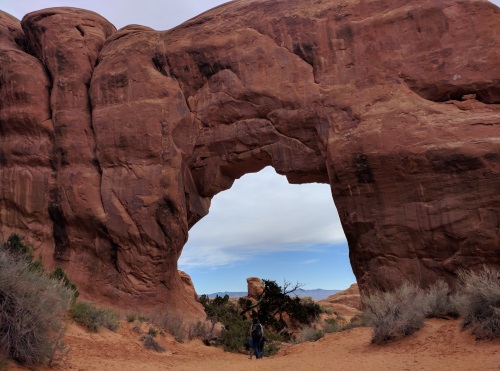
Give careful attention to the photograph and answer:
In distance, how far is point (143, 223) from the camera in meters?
16.3

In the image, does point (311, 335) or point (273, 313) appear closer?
point (311, 335)

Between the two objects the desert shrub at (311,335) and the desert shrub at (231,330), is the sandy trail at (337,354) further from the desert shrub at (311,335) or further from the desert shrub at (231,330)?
the desert shrub at (231,330)

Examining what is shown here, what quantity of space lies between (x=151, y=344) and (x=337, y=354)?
15.1 feet

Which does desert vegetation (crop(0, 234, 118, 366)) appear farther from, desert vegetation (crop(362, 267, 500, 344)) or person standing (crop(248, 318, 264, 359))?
desert vegetation (crop(362, 267, 500, 344))

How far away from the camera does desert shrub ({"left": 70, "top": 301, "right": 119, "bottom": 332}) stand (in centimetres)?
1105

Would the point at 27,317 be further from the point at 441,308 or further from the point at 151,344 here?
the point at 441,308

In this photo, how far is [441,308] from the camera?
10.7 metres

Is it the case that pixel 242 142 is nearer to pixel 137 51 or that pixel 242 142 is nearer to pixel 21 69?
pixel 137 51

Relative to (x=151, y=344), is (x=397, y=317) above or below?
above

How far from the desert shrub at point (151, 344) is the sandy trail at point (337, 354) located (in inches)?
4.9

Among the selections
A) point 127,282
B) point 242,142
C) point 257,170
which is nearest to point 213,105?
point 242,142

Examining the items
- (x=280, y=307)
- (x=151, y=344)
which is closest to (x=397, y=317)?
(x=151, y=344)

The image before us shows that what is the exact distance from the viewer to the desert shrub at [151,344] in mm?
11672

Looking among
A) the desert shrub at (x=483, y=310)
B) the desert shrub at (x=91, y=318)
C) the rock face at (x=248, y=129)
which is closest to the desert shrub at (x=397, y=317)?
the desert shrub at (x=483, y=310)
